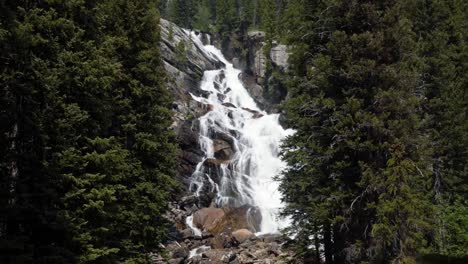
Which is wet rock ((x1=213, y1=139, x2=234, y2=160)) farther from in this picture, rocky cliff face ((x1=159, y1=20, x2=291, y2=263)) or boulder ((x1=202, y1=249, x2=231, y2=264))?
boulder ((x1=202, y1=249, x2=231, y2=264))

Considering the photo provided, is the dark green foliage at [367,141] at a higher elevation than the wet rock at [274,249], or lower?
higher

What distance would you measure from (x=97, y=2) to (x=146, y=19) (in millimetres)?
3931

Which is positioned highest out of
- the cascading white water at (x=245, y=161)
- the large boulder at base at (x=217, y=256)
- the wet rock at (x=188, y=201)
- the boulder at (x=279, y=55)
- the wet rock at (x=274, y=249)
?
the boulder at (x=279, y=55)

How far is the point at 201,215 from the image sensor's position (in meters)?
28.7

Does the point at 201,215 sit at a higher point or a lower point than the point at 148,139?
lower

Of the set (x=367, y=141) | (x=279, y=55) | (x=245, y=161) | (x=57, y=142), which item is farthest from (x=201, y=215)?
(x=279, y=55)

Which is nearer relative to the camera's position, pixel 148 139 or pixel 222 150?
pixel 148 139

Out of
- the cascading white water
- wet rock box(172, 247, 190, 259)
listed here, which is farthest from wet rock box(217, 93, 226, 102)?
wet rock box(172, 247, 190, 259)

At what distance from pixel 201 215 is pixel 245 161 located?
334 inches

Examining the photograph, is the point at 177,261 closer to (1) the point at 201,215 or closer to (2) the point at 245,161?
(1) the point at 201,215

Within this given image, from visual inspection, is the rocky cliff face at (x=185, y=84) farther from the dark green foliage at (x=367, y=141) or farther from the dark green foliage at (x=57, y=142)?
the dark green foliage at (x=367, y=141)

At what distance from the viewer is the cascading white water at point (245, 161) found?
3214cm

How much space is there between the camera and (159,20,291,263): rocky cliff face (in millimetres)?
23250

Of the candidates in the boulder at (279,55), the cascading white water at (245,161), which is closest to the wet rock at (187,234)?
the cascading white water at (245,161)
